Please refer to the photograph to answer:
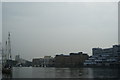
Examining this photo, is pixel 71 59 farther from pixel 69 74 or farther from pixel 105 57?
pixel 69 74

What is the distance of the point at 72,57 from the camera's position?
2336 inches

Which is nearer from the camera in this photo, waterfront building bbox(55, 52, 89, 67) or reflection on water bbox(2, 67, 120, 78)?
reflection on water bbox(2, 67, 120, 78)

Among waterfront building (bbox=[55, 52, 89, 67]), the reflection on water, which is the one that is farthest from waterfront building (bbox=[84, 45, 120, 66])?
the reflection on water

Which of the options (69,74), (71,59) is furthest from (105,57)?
(69,74)

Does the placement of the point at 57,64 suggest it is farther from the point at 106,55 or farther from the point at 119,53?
the point at 119,53

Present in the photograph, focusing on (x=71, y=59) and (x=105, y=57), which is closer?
(x=105, y=57)

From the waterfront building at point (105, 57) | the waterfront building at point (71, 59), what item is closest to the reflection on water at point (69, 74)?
the waterfront building at point (105, 57)

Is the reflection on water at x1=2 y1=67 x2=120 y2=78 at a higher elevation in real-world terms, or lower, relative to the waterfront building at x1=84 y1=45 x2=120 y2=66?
lower

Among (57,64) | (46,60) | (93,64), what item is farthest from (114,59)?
(46,60)

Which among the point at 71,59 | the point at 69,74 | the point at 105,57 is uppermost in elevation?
the point at 105,57

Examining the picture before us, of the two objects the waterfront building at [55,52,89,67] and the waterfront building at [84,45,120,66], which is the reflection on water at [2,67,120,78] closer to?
the waterfront building at [84,45,120,66]

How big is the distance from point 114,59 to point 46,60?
28.9 meters

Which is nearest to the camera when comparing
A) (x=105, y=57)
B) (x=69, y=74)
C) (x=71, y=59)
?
(x=69, y=74)

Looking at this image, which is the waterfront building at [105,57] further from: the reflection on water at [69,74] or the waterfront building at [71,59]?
the reflection on water at [69,74]
